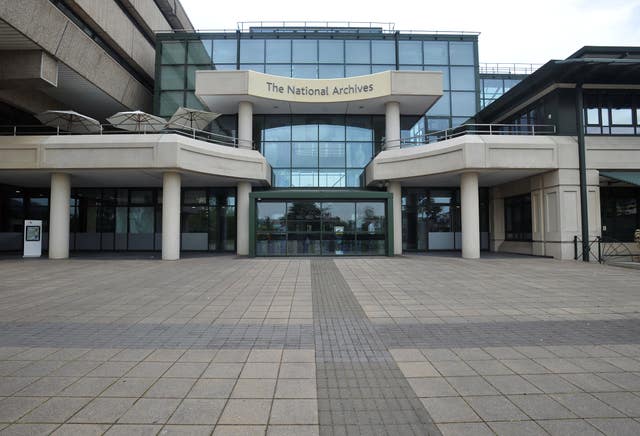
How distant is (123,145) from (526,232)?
2222 centimetres

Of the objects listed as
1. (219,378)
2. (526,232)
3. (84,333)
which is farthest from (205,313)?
(526,232)

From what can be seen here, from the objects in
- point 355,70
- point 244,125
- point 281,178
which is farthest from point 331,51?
point 281,178

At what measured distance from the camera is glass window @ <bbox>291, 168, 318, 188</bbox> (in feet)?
76.0

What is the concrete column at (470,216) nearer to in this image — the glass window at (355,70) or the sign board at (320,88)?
the sign board at (320,88)

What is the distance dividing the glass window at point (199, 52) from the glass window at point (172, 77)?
3.07 ft

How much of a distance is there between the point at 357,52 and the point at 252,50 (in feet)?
23.5

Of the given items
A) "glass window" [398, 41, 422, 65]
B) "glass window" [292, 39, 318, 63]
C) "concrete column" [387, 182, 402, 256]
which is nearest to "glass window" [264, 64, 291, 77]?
"glass window" [292, 39, 318, 63]

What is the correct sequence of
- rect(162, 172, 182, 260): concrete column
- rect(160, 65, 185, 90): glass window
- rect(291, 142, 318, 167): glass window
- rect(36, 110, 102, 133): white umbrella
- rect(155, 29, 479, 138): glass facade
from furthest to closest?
rect(155, 29, 479, 138): glass facade → rect(160, 65, 185, 90): glass window → rect(291, 142, 318, 167): glass window → rect(162, 172, 182, 260): concrete column → rect(36, 110, 102, 133): white umbrella

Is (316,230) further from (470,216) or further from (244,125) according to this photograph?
(244,125)

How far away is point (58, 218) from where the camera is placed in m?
18.0

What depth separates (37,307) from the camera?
7.66 meters

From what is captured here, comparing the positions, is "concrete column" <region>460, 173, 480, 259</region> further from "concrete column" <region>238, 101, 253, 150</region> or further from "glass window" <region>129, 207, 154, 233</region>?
"glass window" <region>129, 207, 154, 233</region>

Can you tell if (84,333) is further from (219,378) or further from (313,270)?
(313,270)

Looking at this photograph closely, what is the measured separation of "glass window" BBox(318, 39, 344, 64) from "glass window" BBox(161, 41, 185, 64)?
9374mm
